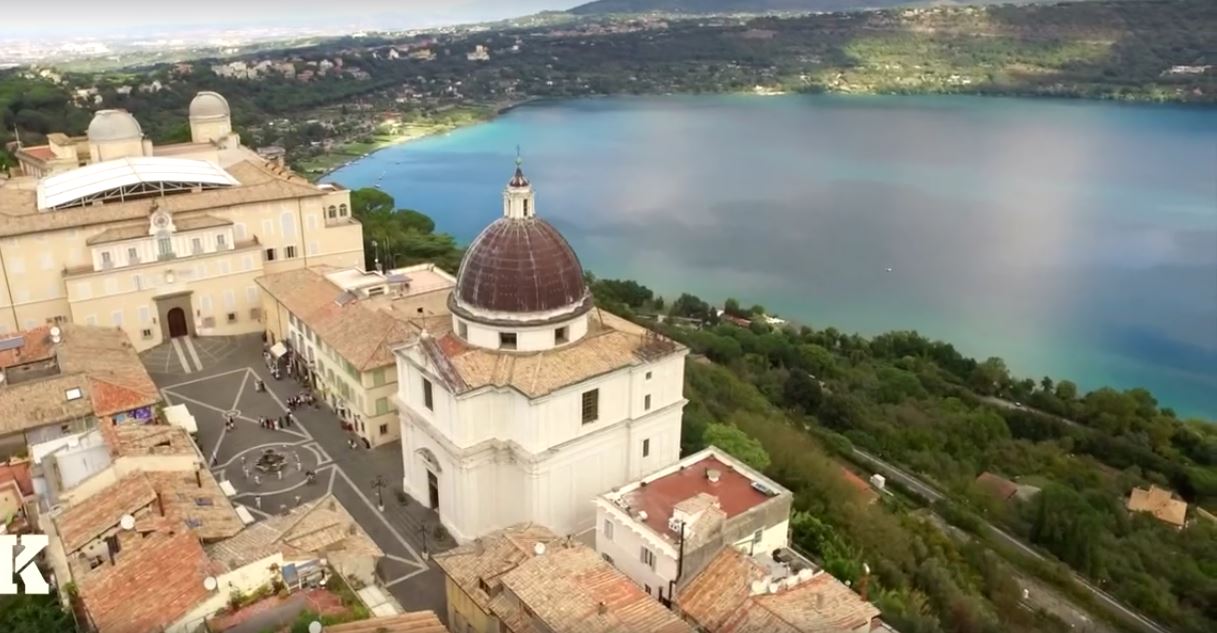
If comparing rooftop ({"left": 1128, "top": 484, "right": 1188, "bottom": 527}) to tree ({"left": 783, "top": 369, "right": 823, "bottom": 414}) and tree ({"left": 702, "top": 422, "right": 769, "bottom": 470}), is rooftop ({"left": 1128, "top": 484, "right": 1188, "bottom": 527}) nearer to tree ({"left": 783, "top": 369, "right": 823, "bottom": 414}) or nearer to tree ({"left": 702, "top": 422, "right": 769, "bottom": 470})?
tree ({"left": 783, "top": 369, "right": 823, "bottom": 414})

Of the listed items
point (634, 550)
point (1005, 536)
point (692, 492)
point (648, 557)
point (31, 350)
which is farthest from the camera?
point (1005, 536)

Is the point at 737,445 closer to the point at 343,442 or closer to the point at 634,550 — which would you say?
the point at 634,550

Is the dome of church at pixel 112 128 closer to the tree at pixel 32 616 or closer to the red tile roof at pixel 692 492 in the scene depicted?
the tree at pixel 32 616

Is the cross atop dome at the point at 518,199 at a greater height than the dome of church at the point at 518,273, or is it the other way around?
the cross atop dome at the point at 518,199

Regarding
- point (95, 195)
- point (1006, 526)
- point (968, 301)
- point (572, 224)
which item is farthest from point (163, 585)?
point (572, 224)

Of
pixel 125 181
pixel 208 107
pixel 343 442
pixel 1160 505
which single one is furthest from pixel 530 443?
pixel 208 107

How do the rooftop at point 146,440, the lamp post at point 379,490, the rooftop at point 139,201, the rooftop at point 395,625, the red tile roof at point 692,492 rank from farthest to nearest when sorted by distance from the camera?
1. the rooftop at point 139,201
2. the lamp post at point 379,490
3. the red tile roof at point 692,492
4. the rooftop at point 146,440
5. the rooftop at point 395,625

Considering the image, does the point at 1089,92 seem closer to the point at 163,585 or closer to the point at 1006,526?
the point at 1006,526

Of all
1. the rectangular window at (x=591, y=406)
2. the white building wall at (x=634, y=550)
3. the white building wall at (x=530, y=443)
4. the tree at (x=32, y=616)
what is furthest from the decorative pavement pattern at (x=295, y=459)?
the tree at (x=32, y=616)
